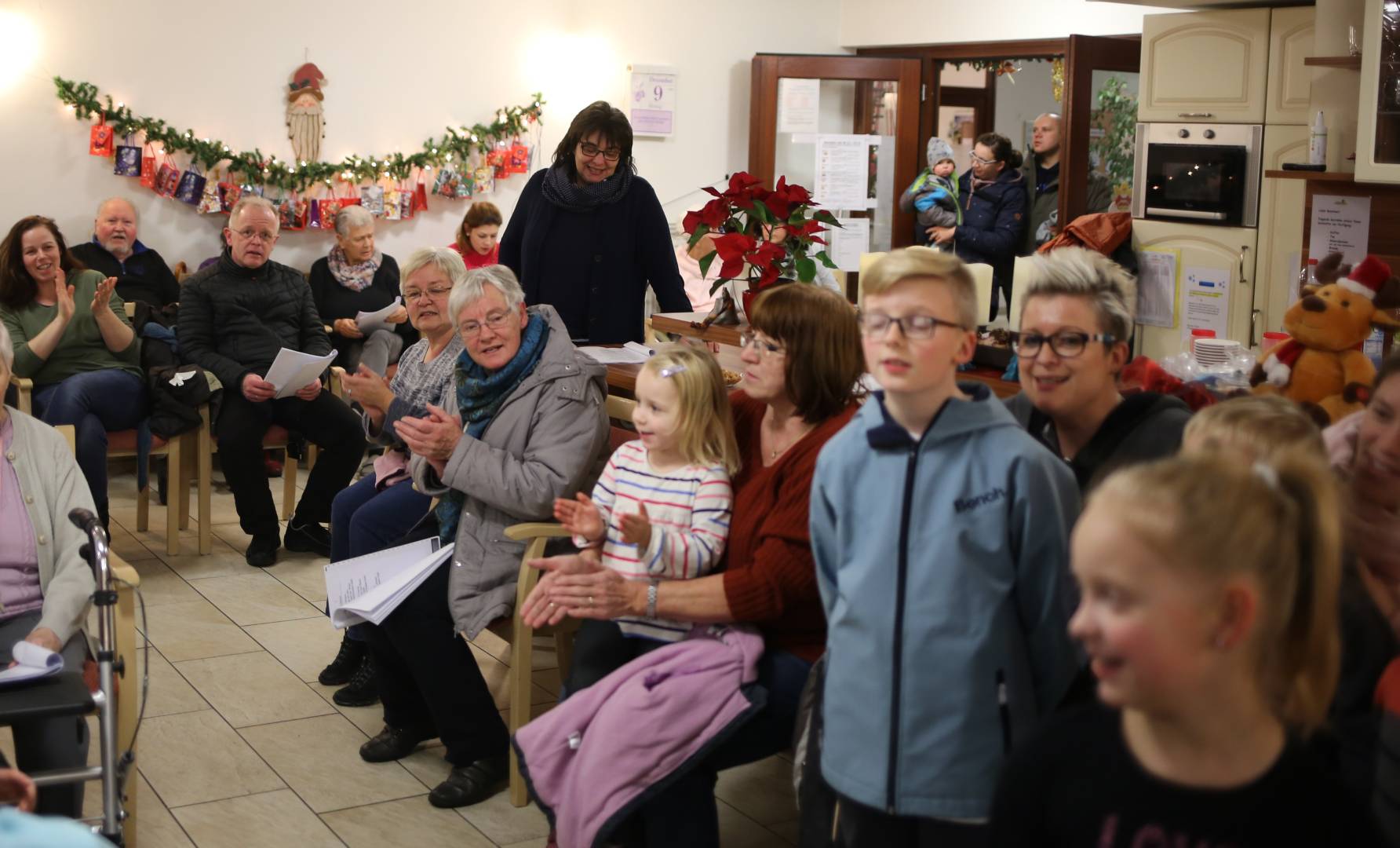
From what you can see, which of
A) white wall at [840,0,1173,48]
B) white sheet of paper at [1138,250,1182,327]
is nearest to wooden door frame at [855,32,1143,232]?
white wall at [840,0,1173,48]

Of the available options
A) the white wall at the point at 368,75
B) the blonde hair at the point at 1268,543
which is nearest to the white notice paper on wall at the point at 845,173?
the white wall at the point at 368,75

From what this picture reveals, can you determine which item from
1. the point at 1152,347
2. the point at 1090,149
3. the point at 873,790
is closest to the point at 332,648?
the point at 873,790

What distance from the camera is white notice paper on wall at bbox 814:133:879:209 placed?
7.99 meters

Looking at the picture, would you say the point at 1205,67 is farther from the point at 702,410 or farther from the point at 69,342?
the point at 69,342

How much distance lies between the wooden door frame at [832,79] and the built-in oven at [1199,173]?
228 cm

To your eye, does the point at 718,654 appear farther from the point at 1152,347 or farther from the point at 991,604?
the point at 1152,347

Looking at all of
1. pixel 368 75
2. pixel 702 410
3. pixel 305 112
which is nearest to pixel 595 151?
pixel 702 410

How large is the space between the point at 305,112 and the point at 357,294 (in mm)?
1043

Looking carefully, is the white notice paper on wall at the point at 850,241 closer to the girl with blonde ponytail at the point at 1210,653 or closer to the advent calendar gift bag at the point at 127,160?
the advent calendar gift bag at the point at 127,160

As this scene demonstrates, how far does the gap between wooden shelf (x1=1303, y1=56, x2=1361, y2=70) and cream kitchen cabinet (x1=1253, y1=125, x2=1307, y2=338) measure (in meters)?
0.41

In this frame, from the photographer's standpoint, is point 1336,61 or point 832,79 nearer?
point 1336,61

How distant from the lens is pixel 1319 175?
15.6 ft

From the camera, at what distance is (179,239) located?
650cm

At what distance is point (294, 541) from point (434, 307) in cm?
176
